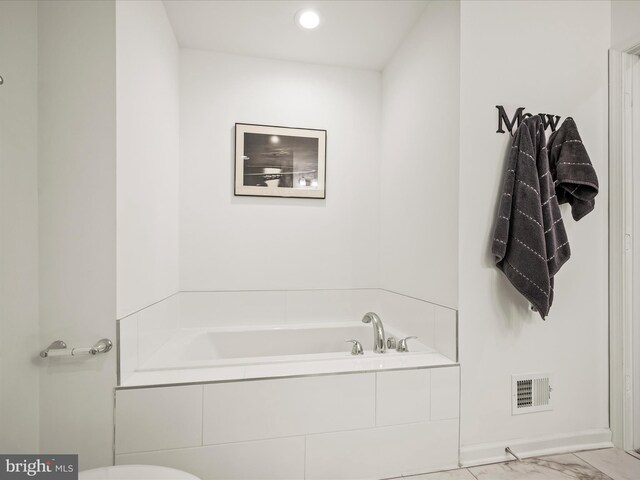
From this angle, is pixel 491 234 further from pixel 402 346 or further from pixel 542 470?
pixel 542 470

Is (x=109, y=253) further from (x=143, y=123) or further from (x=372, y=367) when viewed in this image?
(x=372, y=367)

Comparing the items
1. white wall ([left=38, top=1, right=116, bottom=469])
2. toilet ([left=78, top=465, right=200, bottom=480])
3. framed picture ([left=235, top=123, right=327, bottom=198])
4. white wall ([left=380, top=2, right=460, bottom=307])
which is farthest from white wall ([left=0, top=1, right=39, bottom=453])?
white wall ([left=380, top=2, right=460, bottom=307])

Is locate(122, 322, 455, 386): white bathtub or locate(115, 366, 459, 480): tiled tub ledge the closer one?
locate(115, 366, 459, 480): tiled tub ledge

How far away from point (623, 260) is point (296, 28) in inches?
87.5

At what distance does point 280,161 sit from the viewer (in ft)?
7.45

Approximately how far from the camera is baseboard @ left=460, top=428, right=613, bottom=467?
4.91 ft

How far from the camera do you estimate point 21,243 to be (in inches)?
45.0

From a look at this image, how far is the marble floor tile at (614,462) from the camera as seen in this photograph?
1426 millimetres

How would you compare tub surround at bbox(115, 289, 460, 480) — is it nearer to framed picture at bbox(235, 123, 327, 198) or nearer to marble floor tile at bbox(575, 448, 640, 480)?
marble floor tile at bbox(575, 448, 640, 480)

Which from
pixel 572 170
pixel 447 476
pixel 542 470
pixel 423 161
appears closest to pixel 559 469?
pixel 542 470

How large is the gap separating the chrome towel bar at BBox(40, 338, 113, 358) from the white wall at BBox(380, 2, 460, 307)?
1486mm

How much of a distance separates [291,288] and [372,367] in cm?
98

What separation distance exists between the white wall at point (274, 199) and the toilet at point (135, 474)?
1.29m

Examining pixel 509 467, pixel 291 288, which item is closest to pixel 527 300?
pixel 509 467
